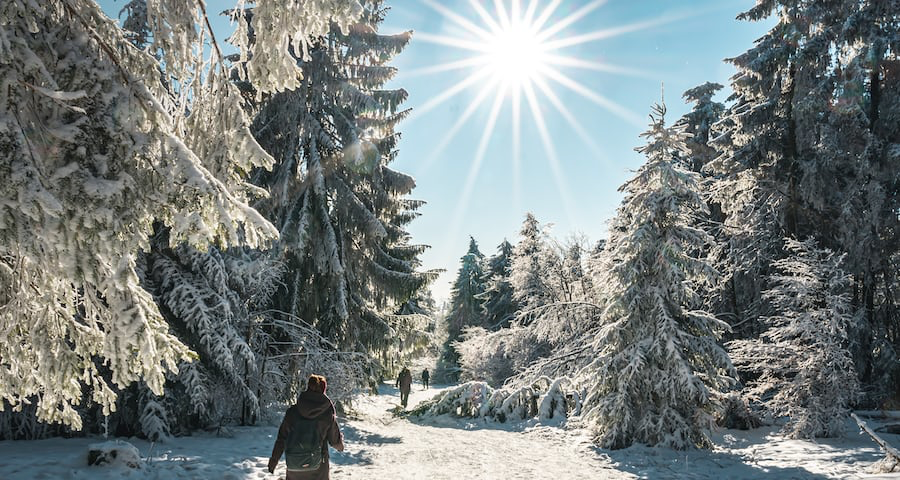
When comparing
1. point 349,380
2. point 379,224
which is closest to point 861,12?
point 379,224

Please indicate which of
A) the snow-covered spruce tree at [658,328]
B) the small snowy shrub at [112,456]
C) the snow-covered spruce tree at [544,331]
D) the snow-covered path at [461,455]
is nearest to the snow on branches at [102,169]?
the small snowy shrub at [112,456]

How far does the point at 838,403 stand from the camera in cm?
961

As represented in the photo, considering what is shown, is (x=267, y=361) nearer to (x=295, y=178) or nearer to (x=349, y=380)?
(x=349, y=380)

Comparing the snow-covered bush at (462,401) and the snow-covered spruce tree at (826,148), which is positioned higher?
the snow-covered spruce tree at (826,148)

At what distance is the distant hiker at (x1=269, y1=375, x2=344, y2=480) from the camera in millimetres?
4949

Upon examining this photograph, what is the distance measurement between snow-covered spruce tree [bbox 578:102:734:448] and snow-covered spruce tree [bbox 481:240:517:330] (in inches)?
935

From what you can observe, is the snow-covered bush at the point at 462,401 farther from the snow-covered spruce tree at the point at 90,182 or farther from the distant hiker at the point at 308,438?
the snow-covered spruce tree at the point at 90,182

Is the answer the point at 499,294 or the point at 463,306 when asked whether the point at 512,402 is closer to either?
the point at 499,294

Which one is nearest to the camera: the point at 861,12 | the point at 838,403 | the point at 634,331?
the point at 838,403

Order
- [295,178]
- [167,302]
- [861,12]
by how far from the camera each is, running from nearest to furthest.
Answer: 1. [167,302]
2. [861,12]
3. [295,178]

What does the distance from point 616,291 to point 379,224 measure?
699 centimetres

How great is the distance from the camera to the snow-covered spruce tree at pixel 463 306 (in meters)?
43.9

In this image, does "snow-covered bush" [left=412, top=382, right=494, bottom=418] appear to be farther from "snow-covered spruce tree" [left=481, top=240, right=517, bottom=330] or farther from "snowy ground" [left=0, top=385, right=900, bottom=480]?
"snow-covered spruce tree" [left=481, top=240, right=517, bottom=330]

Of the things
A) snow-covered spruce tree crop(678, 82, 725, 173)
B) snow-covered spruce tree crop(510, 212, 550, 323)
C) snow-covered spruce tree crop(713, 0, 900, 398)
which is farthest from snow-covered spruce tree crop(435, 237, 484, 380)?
snow-covered spruce tree crop(713, 0, 900, 398)
